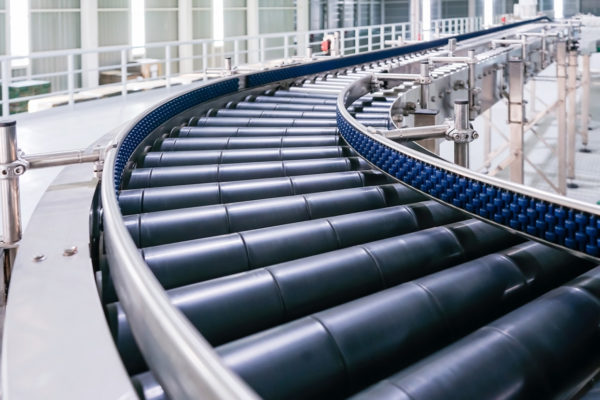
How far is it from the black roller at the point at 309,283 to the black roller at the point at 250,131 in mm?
2299

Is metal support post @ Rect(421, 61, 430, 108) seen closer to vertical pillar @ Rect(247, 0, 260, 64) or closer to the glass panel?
the glass panel

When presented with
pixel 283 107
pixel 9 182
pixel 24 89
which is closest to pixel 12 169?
pixel 9 182

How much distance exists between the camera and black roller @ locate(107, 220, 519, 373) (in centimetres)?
196

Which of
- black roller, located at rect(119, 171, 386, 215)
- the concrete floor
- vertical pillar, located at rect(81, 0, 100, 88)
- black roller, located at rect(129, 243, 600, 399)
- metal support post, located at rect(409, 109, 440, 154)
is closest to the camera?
black roller, located at rect(129, 243, 600, 399)

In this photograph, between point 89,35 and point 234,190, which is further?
point 89,35

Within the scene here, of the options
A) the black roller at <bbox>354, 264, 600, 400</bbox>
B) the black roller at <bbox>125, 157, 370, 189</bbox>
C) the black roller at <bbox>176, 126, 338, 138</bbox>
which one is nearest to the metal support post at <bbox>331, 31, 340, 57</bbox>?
the black roller at <bbox>176, 126, 338, 138</bbox>

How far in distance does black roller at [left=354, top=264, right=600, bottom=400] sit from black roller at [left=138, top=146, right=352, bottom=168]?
93.7 inches

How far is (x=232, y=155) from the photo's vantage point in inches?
164

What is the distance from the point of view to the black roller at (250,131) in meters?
4.88

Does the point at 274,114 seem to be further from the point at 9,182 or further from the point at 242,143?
the point at 9,182

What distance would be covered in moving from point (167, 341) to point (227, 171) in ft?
8.74

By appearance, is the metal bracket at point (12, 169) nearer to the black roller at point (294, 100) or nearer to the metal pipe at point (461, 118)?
the metal pipe at point (461, 118)

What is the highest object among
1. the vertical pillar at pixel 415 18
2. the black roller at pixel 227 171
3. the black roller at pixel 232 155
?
the vertical pillar at pixel 415 18

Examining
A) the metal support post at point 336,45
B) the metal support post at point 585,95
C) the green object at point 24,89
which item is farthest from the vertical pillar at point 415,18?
the green object at point 24,89
